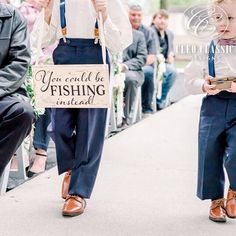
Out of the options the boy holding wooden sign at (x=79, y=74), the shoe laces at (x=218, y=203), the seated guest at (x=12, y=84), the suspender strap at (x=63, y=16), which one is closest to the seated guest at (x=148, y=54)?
the seated guest at (x=12, y=84)

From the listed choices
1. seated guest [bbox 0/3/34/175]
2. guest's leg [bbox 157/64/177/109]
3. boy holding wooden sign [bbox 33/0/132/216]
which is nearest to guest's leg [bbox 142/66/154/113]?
guest's leg [bbox 157/64/177/109]

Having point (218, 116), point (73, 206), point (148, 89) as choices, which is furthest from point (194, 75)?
point (148, 89)

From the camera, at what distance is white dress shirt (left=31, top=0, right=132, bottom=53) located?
263 cm

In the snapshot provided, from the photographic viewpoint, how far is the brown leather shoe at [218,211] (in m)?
2.69

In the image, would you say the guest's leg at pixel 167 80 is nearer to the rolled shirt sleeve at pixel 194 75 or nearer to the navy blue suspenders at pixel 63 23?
the rolled shirt sleeve at pixel 194 75

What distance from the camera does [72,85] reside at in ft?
8.66

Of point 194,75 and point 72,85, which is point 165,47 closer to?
point 194,75

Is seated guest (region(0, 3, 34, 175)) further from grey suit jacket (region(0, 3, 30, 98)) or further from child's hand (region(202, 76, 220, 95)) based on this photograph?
child's hand (region(202, 76, 220, 95))

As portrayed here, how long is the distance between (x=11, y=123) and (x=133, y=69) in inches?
128

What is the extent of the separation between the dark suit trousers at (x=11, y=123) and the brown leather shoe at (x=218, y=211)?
0.97 m

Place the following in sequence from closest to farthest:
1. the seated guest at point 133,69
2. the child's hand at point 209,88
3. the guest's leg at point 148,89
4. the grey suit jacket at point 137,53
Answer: the child's hand at point 209,88, the seated guest at point 133,69, the grey suit jacket at point 137,53, the guest's leg at point 148,89

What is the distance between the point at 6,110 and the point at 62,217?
1.88ft

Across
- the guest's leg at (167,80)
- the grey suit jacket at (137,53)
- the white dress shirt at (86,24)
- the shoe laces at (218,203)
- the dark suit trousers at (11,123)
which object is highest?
the white dress shirt at (86,24)

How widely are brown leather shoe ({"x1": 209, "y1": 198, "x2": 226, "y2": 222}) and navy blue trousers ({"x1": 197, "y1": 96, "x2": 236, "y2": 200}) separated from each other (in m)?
0.04
